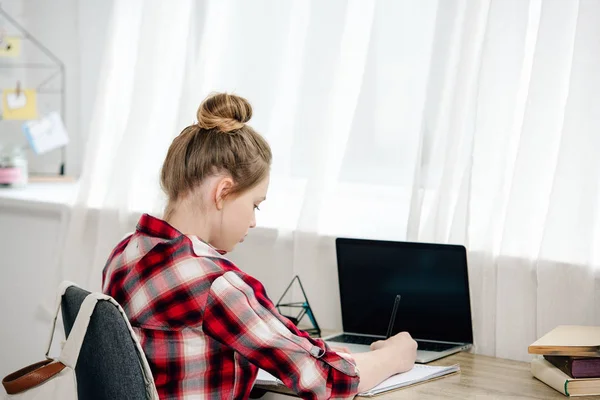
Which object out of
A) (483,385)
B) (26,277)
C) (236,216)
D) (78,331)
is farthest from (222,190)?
(26,277)

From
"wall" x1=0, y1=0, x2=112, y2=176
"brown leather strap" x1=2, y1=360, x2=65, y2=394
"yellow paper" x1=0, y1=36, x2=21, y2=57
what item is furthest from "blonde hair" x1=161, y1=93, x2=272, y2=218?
"yellow paper" x1=0, y1=36, x2=21, y2=57

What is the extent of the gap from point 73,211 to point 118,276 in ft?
3.29

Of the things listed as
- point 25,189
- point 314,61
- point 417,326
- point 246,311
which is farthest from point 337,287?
point 25,189

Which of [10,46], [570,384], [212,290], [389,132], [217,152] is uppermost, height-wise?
[10,46]

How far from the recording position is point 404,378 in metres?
1.54

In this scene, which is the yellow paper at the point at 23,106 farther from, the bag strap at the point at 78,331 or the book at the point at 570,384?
the book at the point at 570,384

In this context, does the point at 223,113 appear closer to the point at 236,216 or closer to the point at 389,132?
the point at 236,216

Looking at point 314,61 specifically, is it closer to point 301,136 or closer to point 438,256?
point 301,136

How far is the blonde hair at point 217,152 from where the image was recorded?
1415mm

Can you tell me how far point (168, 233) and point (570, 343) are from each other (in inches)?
28.5

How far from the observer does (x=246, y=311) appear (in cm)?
132

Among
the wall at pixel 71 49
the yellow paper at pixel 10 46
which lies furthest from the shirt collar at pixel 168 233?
the yellow paper at pixel 10 46

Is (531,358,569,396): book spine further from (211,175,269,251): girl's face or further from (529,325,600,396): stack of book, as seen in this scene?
(211,175,269,251): girl's face

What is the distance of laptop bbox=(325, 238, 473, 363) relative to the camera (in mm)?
1711
